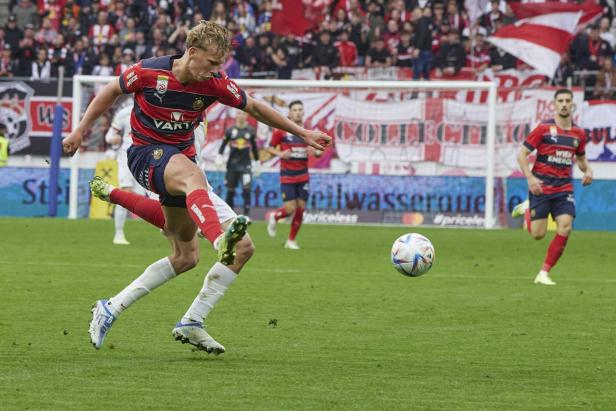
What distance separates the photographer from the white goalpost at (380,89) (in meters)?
24.9

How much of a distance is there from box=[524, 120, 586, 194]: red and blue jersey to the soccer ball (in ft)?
15.9

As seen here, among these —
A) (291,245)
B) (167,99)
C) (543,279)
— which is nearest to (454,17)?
(291,245)

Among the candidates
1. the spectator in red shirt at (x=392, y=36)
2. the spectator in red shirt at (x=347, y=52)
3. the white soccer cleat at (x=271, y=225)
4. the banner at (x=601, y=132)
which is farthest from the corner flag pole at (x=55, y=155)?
the banner at (x=601, y=132)

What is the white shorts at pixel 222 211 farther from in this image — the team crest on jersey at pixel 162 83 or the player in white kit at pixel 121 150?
the player in white kit at pixel 121 150

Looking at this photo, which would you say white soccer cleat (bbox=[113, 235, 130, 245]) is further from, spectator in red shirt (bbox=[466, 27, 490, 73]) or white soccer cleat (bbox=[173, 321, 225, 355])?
white soccer cleat (bbox=[173, 321, 225, 355])

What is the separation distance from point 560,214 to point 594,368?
689 cm

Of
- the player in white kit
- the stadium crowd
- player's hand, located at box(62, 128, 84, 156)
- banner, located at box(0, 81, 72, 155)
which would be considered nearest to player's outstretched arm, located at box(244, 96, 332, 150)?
player's hand, located at box(62, 128, 84, 156)

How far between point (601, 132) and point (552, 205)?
36.8 ft

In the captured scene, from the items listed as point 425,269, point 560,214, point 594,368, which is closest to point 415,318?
point 425,269

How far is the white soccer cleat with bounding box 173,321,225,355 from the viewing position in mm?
7887

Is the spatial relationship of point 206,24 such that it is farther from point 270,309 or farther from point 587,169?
point 587,169

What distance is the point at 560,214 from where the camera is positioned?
47.1 ft

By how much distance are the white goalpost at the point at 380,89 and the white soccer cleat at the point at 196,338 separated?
17.2 m

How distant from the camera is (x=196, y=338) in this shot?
7918mm
